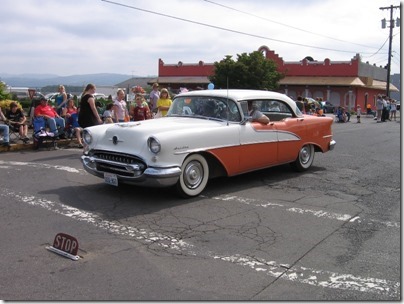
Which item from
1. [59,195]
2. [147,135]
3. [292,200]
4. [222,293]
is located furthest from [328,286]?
[59,195]

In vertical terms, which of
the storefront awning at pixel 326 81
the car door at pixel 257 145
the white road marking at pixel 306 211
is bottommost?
the white road marking at pixel 306 211

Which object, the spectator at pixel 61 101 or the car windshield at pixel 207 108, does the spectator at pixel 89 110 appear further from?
the spectator at pixel 61 101

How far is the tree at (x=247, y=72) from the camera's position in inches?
1797

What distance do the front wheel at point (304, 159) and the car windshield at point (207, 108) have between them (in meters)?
2.01

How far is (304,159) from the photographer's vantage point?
30.7 feet

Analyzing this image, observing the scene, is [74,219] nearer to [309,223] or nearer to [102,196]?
[102,196]

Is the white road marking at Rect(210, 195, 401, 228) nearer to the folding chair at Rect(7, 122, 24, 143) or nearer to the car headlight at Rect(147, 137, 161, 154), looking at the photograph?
the car headlight at Rect(147, 137, 161, 154)

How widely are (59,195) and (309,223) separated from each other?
3771 mm

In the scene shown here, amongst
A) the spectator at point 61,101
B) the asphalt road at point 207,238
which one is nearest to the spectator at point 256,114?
the asphalt road at point 207,238

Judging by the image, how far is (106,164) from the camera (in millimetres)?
6984

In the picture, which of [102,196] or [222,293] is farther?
[102,196]

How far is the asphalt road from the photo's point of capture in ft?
13.0

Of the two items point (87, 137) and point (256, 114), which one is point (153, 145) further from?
point (256, 114)

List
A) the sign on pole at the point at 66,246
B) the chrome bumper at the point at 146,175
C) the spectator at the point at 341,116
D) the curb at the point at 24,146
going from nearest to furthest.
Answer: the sign on pole at the point at 66,246
the chrome bumper at the point at 146,175
the curb at the point at 24,146
the spectator at the point at 341,116
